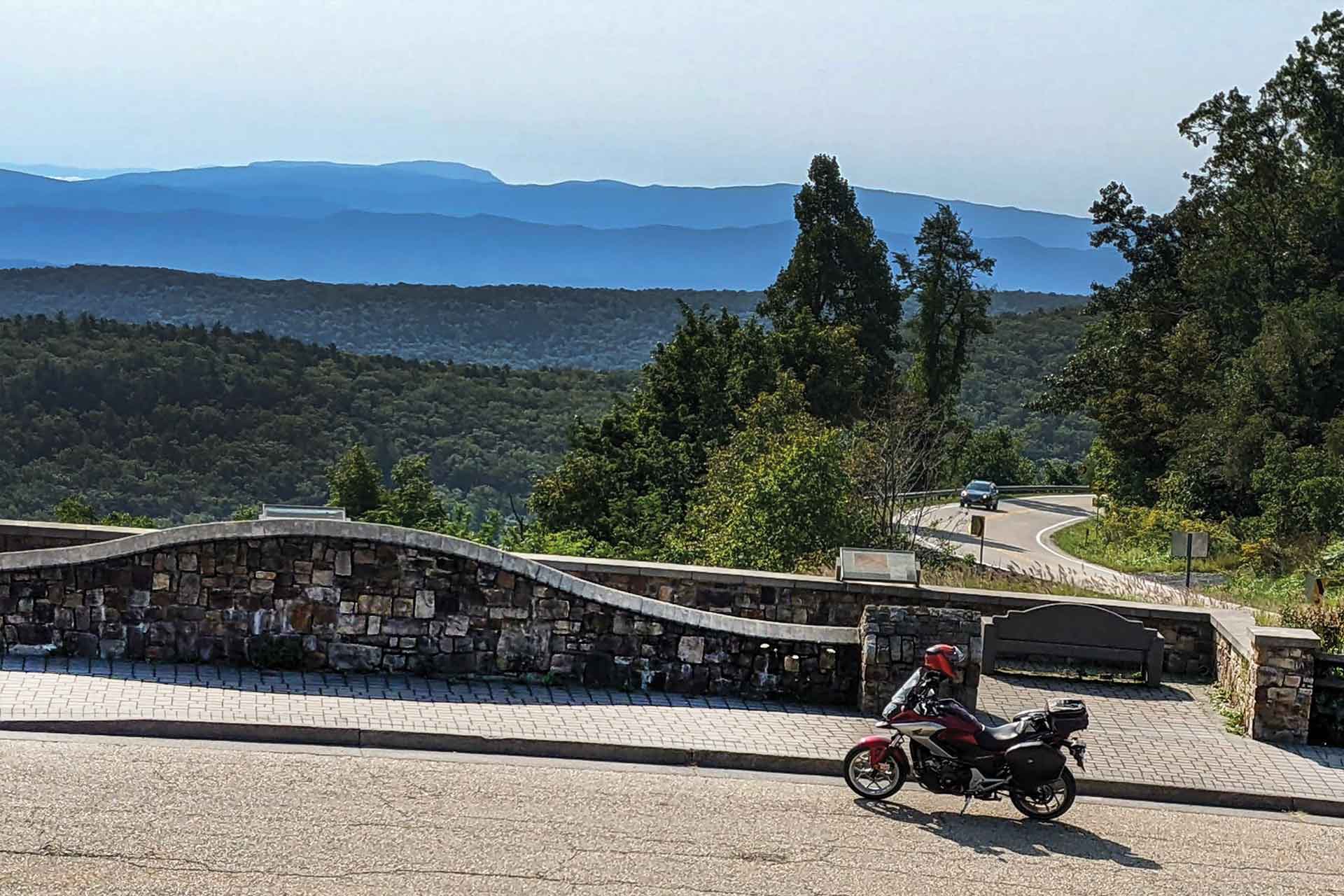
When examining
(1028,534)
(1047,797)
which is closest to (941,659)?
(1047,797)

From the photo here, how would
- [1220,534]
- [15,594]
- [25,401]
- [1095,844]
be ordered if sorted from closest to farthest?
[1095,844]
[15,594]
[1220,534]
[25,401]

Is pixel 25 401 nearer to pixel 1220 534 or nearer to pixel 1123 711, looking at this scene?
pixel 1220 534

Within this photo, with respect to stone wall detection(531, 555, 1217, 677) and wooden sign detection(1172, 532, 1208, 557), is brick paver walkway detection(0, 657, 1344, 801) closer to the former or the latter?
stone wall detection(531, 555, 1217, 677)

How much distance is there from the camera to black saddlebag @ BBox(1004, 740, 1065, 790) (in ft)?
32.6

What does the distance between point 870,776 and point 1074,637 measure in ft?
14.4

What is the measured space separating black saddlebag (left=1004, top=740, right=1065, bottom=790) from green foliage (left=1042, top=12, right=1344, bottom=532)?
30.6 m

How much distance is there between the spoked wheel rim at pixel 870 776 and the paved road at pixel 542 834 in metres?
0.12

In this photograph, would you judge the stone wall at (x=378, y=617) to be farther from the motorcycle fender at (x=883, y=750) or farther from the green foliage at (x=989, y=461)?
the green foliage at (x=989, y=461)

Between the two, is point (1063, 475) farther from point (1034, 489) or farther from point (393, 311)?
point (393, 311)

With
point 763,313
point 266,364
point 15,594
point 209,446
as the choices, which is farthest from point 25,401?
point 15,594

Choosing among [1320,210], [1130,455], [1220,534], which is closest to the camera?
[1220,534]

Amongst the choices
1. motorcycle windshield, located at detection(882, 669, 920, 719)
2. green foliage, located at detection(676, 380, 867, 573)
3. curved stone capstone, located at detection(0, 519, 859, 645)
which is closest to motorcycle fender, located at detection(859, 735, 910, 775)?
motorcycle windshield, located at detection(882, 669, 920, 719)

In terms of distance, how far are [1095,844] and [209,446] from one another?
65.9 metres

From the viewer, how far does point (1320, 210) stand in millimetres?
49406
